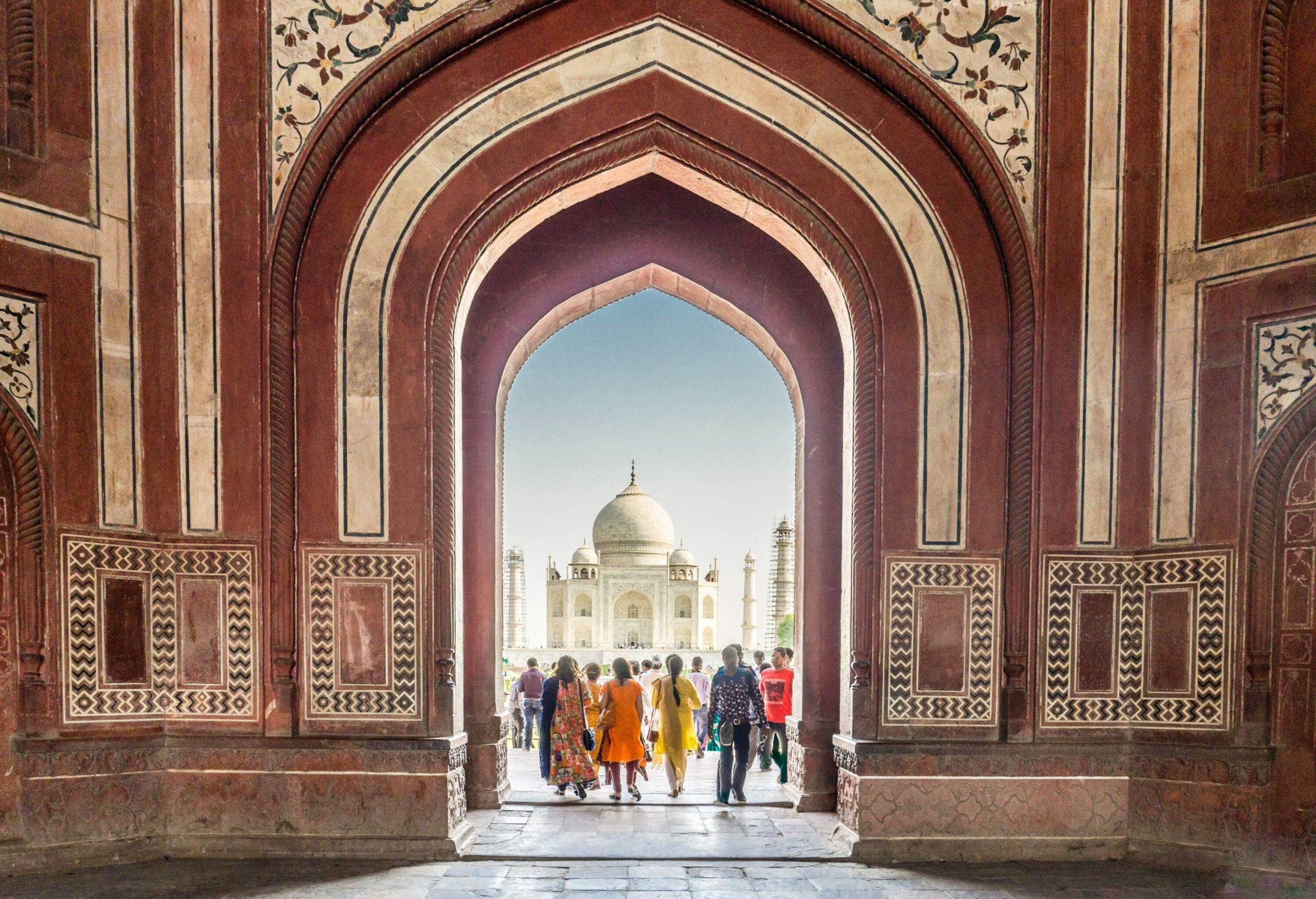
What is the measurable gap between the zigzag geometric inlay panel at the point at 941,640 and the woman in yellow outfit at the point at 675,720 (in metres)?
2.01

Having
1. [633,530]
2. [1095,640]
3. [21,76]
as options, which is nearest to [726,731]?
[1095,640]

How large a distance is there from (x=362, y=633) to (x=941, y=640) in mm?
3297

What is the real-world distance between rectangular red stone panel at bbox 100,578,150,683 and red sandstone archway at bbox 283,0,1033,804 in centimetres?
71

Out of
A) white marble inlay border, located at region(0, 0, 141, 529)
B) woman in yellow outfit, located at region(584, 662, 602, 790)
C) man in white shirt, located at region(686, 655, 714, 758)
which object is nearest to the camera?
white marble inlay border, located at region(0, 0, 141, 529)

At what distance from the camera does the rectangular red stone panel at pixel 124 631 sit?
536cm

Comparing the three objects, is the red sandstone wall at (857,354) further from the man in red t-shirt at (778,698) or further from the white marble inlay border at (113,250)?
the man in red t-shirt at (778,698)

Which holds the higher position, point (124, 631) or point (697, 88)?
point (697, 88)

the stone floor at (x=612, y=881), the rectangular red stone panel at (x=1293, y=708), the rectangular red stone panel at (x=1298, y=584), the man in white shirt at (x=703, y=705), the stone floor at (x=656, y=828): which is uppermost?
→ the rectangular red stone panel at (x=1298, y=584)

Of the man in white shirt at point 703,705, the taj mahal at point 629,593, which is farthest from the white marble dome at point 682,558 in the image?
the man in white shirt at point 703,705

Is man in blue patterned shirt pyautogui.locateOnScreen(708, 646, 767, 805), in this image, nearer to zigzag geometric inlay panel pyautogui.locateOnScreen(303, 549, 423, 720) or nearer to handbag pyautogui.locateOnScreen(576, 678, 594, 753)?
handbag pyautogui.locateOnScreen(576, 678, 594, 753)

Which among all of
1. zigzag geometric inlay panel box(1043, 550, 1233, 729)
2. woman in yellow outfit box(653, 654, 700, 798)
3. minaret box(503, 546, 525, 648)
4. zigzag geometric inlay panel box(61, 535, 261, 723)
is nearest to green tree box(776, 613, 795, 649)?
minaret box(503, 546, 525, 648)

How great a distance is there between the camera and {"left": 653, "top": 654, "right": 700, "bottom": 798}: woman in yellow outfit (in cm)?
730

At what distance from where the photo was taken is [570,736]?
23.7 feet

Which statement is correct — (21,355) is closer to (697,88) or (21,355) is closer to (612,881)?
(697,88)
